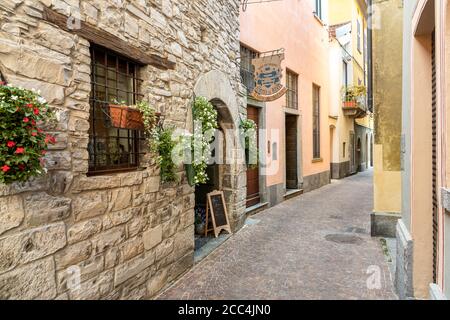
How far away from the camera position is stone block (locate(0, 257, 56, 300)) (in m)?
2.03

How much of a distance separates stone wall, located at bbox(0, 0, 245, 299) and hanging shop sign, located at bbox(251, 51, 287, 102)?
253cm

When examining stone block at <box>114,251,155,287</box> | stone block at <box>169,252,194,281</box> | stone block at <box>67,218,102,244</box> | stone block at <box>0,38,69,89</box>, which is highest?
stone block at <box>0,38,69,89</box>

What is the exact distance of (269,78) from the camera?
21.9ft

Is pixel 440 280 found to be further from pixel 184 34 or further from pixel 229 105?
pixel 229 105

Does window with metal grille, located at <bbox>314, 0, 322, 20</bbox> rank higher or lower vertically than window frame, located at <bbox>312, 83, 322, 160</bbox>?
higher

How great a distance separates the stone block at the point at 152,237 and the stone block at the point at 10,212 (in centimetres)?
153

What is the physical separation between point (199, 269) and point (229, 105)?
9.98 ft

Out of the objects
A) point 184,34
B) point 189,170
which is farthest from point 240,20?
point 189,170

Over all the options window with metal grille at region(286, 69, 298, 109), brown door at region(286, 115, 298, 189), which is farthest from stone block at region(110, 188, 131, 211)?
brown door at region(286, 115, 298, 189)

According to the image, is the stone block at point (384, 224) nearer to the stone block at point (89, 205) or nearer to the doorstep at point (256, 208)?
the doorstep at point (256, 208)

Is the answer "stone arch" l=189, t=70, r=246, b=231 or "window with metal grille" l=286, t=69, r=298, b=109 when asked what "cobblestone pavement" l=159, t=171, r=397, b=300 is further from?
"window with metal grille" l=286, t=69, r=298, b=109

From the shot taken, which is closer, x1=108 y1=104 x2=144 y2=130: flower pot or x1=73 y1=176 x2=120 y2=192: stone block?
x1=73 y1=176 x2=120 y2=192: stone block

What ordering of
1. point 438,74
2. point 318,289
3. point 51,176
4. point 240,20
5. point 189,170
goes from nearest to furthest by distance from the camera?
1. point 438,74
2. point 51,176
3. point 318,289
4. point 189,170
5. point 240,20
